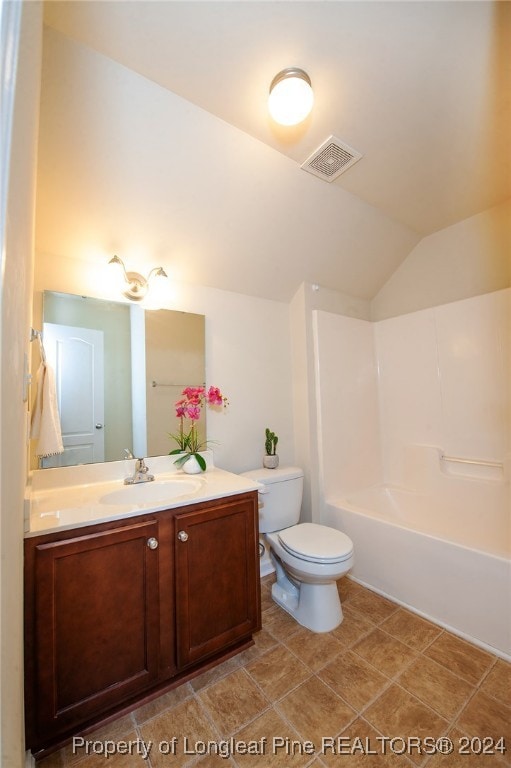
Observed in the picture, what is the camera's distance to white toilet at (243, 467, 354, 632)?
154 centimetres

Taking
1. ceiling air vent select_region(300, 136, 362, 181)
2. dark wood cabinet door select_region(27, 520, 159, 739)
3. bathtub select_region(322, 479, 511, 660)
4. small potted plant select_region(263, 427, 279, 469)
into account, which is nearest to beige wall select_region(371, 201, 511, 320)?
ceiling air vent select_region(300, 136, 362, 181)

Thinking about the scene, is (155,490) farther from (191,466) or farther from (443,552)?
(443,552)

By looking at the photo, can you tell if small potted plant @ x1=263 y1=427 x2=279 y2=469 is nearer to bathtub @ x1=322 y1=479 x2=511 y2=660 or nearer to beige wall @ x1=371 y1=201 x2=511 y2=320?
bathtub @ x1=322 y1=479 x2=511 y2=660

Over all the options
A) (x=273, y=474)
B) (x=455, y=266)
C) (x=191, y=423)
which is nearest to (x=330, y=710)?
(x=273, y=474)

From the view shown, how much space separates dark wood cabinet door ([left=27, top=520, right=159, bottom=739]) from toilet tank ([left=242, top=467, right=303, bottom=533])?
2.84 feet

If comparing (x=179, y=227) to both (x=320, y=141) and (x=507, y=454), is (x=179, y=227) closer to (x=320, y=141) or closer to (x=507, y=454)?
(x=320, y=141)

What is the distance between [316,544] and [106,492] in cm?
112

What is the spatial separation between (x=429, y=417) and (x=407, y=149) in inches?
72.1

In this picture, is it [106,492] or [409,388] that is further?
[409,388]

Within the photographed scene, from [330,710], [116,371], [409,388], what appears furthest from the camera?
[409,388]

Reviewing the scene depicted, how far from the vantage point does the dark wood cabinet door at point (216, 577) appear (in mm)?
1263

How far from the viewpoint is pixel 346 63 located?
3.98 feet

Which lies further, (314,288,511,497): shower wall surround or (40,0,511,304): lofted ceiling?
(314,288,511,497): shower wall surround

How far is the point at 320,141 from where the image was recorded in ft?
4.97
